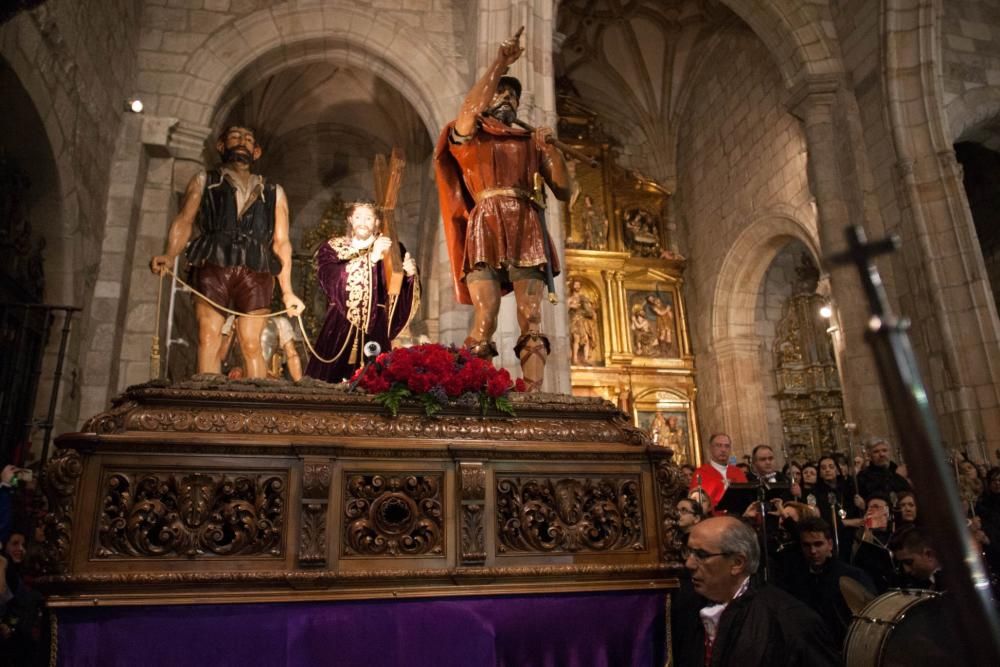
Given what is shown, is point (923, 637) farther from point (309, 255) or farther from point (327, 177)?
point (327, 177)

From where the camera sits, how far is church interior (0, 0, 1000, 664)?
7.89 ft

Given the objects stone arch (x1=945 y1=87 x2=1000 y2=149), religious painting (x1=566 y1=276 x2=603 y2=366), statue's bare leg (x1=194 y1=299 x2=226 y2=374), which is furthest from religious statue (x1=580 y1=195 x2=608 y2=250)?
statue's bare leg (x1=194 y1=299 x2=226 y2=374)

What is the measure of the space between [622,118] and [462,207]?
12.8 m

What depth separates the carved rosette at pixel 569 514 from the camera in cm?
247

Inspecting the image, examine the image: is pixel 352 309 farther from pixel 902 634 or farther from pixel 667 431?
pixel 667 431

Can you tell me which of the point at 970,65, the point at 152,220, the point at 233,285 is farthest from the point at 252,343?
the point at 970,65

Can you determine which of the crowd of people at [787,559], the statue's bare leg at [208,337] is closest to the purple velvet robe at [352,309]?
the statue's bare leg at [208,337]

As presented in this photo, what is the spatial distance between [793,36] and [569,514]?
9774 mm

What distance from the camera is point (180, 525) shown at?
2.17 meters

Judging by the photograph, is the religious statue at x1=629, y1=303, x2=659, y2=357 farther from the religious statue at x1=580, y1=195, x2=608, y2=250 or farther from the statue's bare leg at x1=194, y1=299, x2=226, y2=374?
the statue's bare leg at x1=194, y1=299, x2=226, y2=374

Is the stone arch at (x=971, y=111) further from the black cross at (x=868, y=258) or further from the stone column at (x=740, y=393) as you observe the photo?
the black cross at (x=868, y=258)

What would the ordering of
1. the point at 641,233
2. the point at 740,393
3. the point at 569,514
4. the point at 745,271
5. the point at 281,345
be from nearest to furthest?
the point at 569,514 → the point at 281,345 → the point at 740,393 → the point at 745,271 → the point at 641,233

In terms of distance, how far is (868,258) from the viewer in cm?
81

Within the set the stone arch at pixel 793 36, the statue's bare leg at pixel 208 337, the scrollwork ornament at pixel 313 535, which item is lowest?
the scrollwork ornament at pixel 313 535
